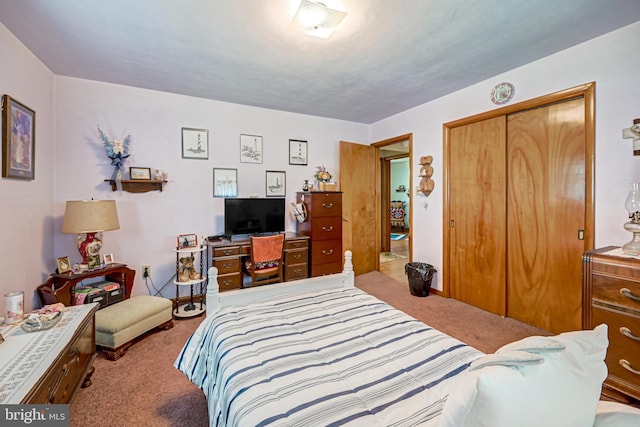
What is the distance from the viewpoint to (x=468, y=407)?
62cm

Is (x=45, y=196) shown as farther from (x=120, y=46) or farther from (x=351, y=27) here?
(x=351, y=27)

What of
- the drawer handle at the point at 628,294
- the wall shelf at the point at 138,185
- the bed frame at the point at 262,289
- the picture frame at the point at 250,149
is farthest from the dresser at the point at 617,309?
the wall shelf at the point at 138,185

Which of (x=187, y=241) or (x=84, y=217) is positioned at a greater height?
(x=84, y=217)

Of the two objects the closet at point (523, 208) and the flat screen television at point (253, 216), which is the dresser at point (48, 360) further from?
the closet at point (523, 208)

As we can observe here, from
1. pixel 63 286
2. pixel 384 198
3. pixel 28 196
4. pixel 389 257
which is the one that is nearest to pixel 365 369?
pixel 63 286

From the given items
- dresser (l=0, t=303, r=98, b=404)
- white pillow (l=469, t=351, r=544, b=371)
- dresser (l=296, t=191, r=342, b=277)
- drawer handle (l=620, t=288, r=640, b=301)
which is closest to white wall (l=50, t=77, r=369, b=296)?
dresser (l=296, t=191, r=342, b=277)

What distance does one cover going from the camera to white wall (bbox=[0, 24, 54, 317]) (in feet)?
6.43

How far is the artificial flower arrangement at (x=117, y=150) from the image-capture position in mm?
2889

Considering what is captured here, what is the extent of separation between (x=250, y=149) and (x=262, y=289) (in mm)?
2413

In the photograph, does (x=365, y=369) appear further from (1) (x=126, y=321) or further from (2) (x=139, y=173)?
(2) (x=139, y=173)

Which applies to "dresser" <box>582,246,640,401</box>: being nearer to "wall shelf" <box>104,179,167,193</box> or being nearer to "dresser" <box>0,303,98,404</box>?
"dresser" <box>0,303,98,404</box>

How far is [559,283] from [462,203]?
121cm

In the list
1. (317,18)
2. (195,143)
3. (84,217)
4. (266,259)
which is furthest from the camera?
(195,143)

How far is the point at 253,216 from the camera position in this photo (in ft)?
11.4
